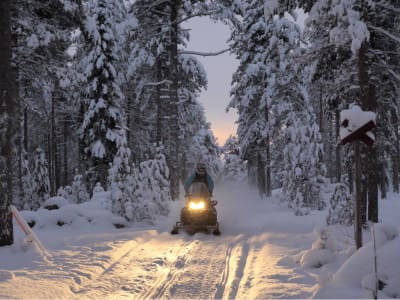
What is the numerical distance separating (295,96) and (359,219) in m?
18.0

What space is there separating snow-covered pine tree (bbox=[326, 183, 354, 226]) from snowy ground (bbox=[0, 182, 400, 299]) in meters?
0.86

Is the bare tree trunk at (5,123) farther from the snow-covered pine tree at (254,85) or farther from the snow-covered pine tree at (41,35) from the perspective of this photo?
the snow-covered pine tree at (254,85)

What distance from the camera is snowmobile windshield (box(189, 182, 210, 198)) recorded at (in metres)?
13.3

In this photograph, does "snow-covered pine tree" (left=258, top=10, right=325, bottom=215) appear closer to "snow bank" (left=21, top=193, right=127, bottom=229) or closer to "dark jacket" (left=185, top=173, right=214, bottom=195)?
"dark jacket" (left=185, top=173, right=214, bottom=195)

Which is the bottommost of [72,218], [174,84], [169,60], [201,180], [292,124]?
[72,218]

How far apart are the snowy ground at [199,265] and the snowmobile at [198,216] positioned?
36 cm

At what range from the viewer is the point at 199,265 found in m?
8.12

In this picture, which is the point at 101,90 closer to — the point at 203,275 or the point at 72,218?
the point at 72,218

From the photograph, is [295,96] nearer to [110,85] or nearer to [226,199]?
[226,199]

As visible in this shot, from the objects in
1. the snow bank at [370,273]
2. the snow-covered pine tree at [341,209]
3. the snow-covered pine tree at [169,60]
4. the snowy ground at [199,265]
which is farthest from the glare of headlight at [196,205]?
the snow bank at [370,273]

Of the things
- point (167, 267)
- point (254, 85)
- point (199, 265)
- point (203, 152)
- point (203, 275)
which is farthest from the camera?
point (203, 152)

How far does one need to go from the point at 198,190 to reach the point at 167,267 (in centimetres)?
548

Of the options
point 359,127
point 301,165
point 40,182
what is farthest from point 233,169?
point 359,127

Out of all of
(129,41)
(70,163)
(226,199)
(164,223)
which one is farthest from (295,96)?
(70,163)
